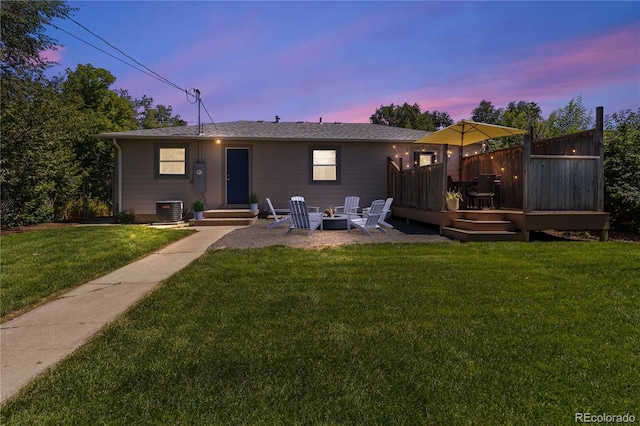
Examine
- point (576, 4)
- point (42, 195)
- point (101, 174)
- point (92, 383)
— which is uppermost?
point (576, 4)

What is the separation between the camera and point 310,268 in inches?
187

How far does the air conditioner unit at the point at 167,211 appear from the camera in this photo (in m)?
10.8

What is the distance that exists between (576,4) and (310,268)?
10.7 meters

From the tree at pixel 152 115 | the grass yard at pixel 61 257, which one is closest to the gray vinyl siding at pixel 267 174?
the grass yard at pixel 61 257

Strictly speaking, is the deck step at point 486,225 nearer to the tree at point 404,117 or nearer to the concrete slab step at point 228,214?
the concrete slab step at point 228,214

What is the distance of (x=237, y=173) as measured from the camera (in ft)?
39.6

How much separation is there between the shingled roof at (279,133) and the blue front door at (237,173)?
68 cm

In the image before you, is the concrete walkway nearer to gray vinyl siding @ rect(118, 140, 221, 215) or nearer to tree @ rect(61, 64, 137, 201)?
gray vinyl siding @ rect(118, 140, 221, 215)

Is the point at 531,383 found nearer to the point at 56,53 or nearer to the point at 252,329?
the point at 252,329

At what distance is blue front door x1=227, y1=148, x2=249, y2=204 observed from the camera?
39.5 ft

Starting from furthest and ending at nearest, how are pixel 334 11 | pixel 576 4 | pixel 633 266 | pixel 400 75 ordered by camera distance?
pixel 400 75 < pixel 334 11 < pixel 576 4 < pixel 633 266

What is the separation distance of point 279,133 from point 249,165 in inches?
65.1

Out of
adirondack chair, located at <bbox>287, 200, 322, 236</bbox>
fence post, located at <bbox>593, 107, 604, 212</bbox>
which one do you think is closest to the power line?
adirondack chair, located at <bbox>287, 200, 322, 236</bbox>

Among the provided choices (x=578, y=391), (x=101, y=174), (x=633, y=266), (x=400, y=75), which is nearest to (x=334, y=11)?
(x=400, y=75)
